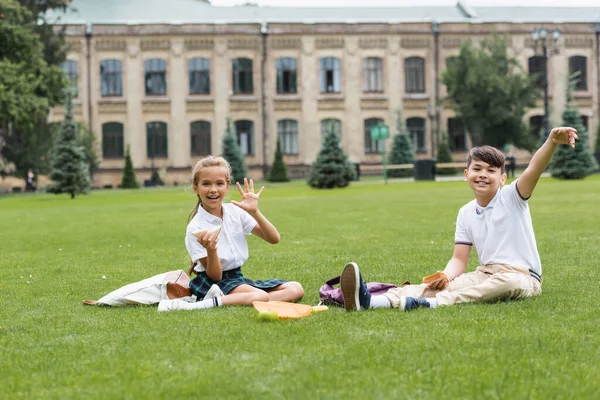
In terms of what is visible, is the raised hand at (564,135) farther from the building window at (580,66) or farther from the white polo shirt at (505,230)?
the building window at (580,66)

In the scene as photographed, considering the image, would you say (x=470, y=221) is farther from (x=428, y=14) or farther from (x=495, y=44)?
(x=428, y=14)

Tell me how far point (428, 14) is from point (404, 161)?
36.2 feet

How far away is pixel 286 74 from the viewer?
5247 centimetres

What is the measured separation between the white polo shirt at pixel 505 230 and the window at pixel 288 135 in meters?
45.5

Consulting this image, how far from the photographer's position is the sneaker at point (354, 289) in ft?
20.4

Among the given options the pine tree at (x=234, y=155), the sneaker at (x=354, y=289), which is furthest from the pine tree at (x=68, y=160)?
the sneaker at (x=354, y=289)

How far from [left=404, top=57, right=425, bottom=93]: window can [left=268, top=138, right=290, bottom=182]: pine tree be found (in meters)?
9.25

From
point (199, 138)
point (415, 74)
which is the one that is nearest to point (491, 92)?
point (415, 74)

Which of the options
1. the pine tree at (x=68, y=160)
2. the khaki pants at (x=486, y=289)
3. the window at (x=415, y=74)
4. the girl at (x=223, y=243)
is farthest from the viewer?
the window at (x=415, y=74)

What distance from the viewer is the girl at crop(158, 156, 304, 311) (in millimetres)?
6887

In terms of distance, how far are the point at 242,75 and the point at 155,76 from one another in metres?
4.91

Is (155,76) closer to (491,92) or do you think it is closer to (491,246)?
(491,92)

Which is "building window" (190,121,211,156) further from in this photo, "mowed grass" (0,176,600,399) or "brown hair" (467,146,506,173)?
"brown hair" (467,146,506,173)

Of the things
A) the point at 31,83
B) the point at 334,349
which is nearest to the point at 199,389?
the point at 334,349
